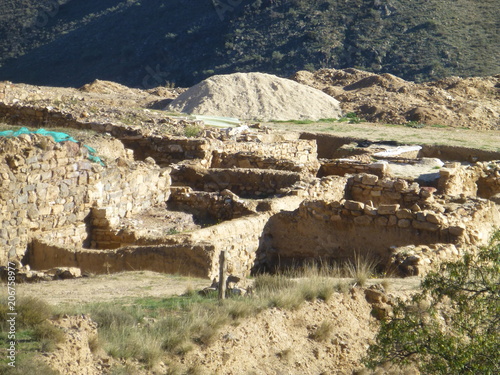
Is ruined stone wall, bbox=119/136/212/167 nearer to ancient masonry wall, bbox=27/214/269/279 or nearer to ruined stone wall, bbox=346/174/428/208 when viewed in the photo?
ruined stone wall, bbox=346/174/428/208

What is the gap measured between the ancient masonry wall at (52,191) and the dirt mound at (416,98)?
2007 centimetres

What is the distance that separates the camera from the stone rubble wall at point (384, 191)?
45.1 feet

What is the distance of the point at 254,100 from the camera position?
97.2 ft

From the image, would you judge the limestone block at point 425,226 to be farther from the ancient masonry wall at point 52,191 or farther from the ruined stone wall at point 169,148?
the ruined stone wall at point 169,148

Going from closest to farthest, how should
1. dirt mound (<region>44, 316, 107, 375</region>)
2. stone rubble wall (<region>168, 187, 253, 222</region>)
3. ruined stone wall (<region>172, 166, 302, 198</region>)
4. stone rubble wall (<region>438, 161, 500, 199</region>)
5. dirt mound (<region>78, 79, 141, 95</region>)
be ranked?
dirt mound (<region>44, 316, 107, 375</region>) < stone rubble wall (<region>168, 187, 253, 222</region>) < ruined stone wall (<region>172, 166, 302, 198</region>) < stone rubble wall (<region>438, 161, 500, 199</region>) < dirt mound (<region>78, 79, 141, 95</region>)

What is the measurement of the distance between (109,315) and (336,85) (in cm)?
3367

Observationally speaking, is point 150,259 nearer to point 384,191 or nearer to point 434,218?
point 434,218

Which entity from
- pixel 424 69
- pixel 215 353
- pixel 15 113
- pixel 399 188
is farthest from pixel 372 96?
pixel 215 353

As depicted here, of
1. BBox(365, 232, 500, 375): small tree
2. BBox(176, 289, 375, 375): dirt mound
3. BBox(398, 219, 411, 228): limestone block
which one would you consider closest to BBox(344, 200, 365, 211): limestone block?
BBox(398, 219, 411, 228): limestone block

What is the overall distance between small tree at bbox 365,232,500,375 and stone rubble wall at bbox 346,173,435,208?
6899mm

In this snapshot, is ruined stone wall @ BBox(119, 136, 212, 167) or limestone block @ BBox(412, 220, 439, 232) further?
ruined stone wall @ BBox(119, 136, 212, 167)

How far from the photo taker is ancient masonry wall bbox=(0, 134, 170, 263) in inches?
421

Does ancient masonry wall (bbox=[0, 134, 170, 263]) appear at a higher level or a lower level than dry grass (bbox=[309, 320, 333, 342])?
higher

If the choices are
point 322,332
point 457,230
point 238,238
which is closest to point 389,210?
point 457,230
